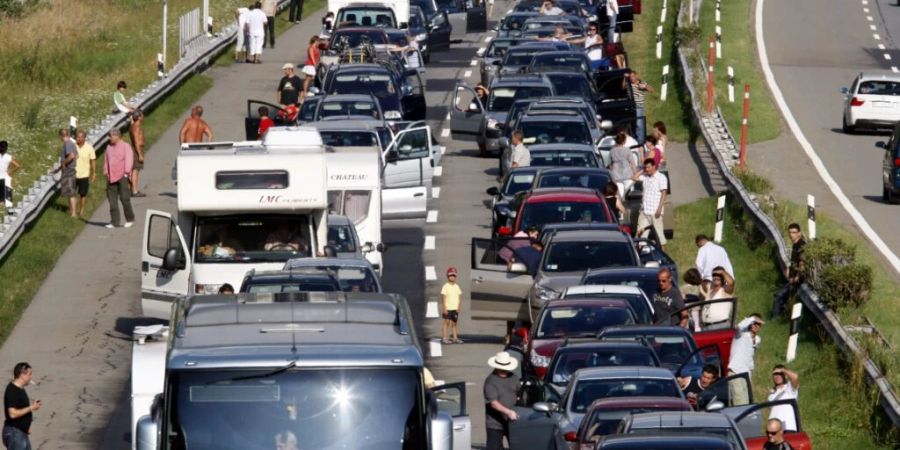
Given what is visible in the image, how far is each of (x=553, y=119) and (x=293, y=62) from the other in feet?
57.8

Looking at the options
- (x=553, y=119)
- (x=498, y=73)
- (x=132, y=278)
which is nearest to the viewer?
(x=132, y=278)

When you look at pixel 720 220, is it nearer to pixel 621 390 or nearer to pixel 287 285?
pixel 287 285

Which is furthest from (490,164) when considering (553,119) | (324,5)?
(324,5)

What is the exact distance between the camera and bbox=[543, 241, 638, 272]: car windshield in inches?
1043

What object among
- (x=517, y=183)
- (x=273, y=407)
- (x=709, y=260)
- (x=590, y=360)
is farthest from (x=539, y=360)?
(x=517, y=183)

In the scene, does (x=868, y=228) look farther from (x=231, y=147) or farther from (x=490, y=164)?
→ (x=231, y=147)

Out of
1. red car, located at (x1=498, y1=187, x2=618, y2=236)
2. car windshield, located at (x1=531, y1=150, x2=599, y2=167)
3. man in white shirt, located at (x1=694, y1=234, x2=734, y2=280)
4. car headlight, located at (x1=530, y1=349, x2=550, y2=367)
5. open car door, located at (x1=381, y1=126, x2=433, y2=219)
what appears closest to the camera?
car headlight, located at (x1=530, y1=349, x2=550, y2=367)

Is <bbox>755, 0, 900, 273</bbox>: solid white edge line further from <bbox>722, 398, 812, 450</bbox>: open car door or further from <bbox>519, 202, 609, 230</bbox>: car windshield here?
<bbox>722, 398, 812, 450</bbox>: open car door

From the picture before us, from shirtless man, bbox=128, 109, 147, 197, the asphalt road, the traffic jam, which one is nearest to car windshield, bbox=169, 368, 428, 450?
the traffic jam

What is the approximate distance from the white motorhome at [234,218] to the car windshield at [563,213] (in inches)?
206

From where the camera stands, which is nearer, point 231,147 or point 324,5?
point 231,147

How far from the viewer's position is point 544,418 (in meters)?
18.5

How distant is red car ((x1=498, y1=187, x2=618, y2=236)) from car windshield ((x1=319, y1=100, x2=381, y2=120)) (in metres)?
8.74

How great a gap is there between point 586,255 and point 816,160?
55.9ft
